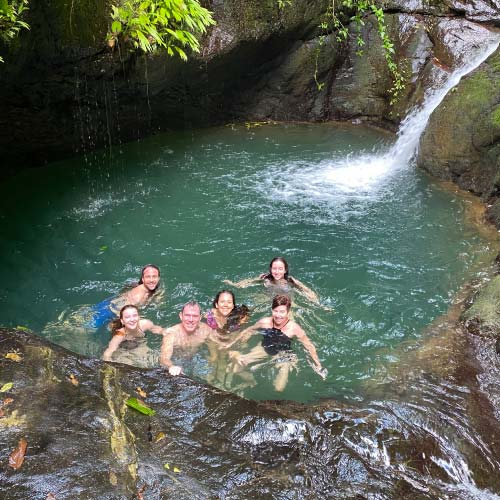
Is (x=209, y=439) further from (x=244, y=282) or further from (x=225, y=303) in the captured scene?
(x=244, y=282)

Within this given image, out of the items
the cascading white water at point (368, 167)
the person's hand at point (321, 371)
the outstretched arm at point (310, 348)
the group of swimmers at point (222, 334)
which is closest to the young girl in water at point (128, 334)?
the group of swimmers at point (222, 334)

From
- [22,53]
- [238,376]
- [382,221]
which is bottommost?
[238,376]

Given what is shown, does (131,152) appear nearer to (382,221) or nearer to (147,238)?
(147,238)

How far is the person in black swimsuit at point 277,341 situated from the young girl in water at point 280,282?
34.4 inches

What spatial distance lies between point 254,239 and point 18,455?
5786 millimetres

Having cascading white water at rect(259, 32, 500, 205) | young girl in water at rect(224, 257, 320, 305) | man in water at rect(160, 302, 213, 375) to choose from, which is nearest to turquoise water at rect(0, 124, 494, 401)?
cascading white water at rect(259, 32, 500, 205)

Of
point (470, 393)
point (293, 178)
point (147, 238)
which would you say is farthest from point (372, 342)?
point (293, 178)

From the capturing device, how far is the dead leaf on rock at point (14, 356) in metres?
4.36

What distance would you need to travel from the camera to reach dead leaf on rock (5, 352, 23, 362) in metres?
4.36

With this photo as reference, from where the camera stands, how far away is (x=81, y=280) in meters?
7.74

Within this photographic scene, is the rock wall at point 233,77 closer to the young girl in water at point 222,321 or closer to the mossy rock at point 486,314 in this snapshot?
the mossy rock at point 486,314

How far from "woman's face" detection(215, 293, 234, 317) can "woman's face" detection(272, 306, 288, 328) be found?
566 millimetres

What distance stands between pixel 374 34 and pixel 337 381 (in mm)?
10334

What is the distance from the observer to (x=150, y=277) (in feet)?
23.1
